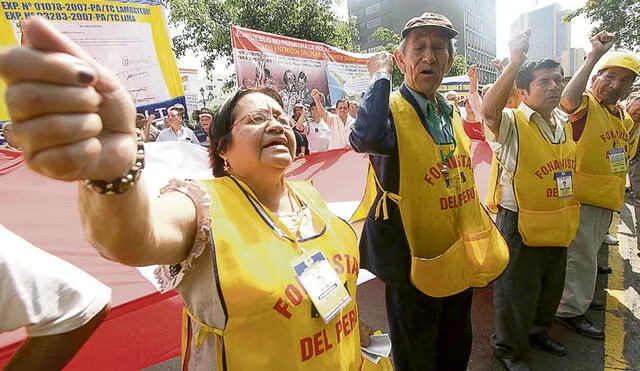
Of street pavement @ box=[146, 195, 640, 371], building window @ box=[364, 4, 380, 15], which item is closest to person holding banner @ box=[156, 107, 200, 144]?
street pavement @ box=[146, 195, 640, 371]

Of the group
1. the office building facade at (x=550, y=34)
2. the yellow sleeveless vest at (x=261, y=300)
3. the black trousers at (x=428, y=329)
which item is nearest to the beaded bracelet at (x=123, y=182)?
the yellow sleeveless vest at (x=261, y=300)

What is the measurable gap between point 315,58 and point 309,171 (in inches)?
182

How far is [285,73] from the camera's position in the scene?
7.22m

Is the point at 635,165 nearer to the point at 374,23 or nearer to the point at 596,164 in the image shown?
the point at 596,164

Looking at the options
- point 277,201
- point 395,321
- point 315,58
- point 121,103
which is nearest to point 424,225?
point 395,321

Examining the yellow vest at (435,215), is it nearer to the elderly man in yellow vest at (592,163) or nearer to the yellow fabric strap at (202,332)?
the yellow fabric strap at (202,332)

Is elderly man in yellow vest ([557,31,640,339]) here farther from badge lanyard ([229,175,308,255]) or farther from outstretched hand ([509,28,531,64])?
badge lanyard ([229,175,308,255])

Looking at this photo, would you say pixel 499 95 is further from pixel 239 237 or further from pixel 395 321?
pixel 239 237

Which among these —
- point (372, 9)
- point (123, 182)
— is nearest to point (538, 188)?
point (123, 182)

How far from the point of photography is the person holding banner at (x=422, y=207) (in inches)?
69.2

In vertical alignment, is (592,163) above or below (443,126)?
below

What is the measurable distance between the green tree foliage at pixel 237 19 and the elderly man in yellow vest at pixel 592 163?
1277 cm

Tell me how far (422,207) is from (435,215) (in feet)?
0.24

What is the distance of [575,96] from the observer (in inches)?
115
